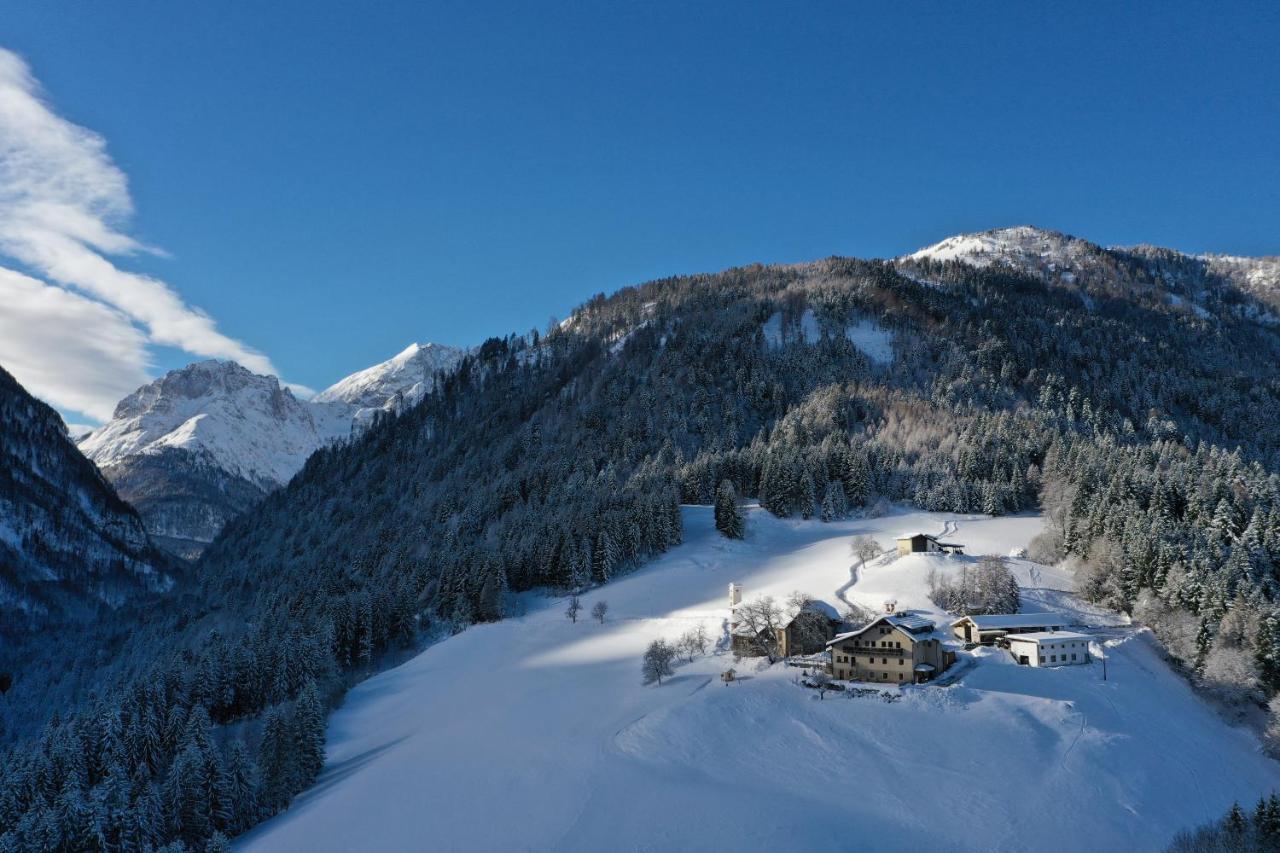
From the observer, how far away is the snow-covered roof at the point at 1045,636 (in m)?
60.5

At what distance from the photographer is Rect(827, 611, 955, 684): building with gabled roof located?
5888 centimetres

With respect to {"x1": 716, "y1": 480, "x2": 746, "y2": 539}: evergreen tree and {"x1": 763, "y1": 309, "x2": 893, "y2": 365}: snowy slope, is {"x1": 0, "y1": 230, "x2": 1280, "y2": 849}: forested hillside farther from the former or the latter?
{"x1": 716, "y1": 480, "x2": 746, "y2": 539}: evergreen tree

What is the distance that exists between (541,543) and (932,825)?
236 ft

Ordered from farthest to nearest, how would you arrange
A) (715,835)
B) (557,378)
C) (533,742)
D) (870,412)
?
(557,378)
(870,412)
(533,742)
(715,835)

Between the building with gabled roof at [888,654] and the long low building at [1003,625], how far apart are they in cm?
520

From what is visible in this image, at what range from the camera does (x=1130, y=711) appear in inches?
2098

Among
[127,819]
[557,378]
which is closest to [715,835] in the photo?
[127,819]

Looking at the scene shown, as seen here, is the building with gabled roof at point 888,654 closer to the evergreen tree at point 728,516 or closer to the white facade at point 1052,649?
the white facade at point 1052,649

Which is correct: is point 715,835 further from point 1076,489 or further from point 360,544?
point 360,544

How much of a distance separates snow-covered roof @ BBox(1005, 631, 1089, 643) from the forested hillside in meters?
9.04

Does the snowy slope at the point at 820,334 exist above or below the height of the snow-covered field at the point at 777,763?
above

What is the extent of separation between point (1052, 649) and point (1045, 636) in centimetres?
104

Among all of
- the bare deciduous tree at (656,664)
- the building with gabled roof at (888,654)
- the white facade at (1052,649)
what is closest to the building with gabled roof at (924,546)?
the white facade at (1052,649)

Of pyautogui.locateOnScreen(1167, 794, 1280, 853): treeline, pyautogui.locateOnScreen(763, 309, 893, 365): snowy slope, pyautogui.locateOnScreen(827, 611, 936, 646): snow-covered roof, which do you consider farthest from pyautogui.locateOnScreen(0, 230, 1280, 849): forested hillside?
pyautogui.locateOnScreen(1167, 794, 1280, 853): treeline
